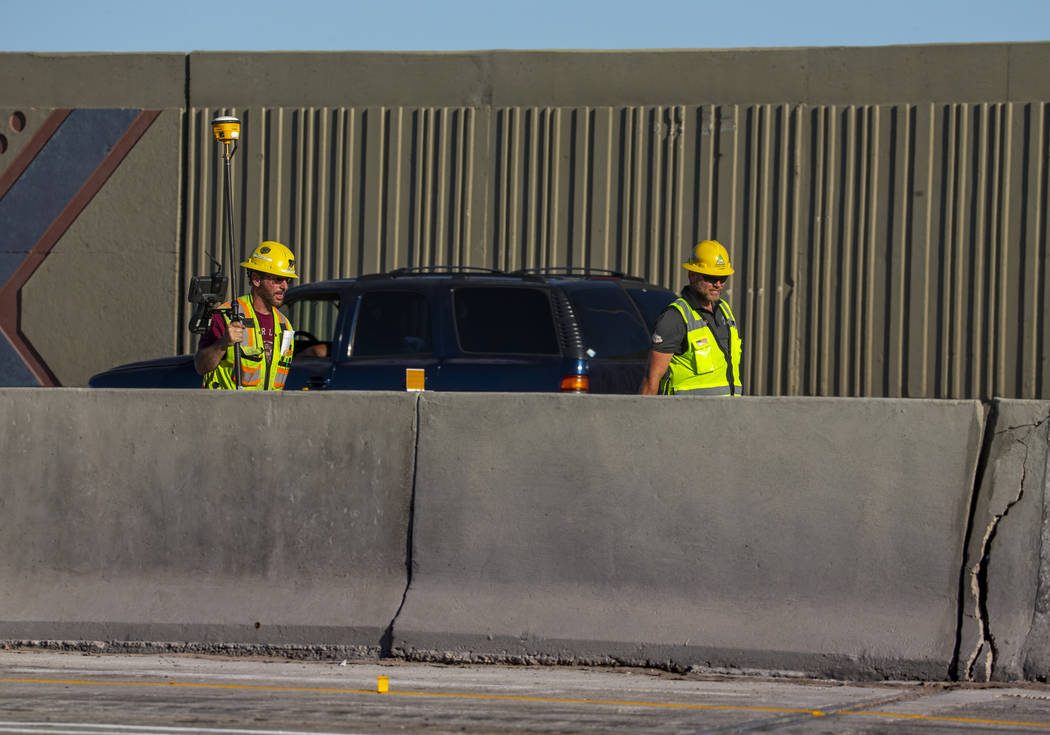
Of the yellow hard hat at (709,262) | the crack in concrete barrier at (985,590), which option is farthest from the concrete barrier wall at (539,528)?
the yellow hard hat at (709,262)

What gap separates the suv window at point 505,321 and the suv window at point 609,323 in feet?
0.74

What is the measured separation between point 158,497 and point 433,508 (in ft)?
4.37

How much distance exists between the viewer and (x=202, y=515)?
22.5 feet

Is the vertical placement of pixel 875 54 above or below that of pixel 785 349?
above

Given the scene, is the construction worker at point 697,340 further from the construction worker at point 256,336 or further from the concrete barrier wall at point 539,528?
the construction worker at point 256,336

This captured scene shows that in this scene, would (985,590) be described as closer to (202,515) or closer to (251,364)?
(202,515)

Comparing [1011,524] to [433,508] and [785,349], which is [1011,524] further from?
[785,349]

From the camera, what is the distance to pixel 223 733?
16.7 ft

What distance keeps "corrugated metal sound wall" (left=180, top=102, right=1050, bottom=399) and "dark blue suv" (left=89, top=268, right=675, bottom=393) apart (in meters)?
4.74

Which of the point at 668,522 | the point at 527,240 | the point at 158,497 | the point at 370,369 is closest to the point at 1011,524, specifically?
the point at 668,522

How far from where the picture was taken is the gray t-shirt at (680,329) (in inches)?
301

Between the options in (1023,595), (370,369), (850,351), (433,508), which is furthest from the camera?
(850,351)

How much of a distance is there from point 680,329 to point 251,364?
2.37 m

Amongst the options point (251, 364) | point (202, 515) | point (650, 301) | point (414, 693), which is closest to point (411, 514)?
point (202, 515)
